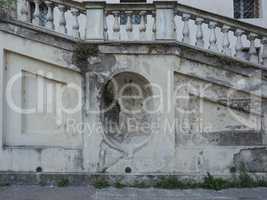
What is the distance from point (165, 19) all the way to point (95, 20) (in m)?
1.35

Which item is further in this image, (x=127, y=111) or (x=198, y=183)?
(x=127, y=111)

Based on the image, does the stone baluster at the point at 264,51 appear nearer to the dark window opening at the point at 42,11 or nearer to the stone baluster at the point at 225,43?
the stone baluster at the point at 225,43

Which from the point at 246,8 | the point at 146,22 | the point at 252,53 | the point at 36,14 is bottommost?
the point at 252,53

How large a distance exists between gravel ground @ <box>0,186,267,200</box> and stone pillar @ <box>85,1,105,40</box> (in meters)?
2.86

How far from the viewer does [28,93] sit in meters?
7.91

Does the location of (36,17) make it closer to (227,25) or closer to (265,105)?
(227,25)

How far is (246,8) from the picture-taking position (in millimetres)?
13812

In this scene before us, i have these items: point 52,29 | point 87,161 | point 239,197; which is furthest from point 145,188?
point 52,29

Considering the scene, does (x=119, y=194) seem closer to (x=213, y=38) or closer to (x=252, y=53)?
(x=213, y=38)

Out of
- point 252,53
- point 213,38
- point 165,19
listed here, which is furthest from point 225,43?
point 165,19

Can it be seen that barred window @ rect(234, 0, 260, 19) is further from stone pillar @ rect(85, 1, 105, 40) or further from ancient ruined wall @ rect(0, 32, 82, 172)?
ancient ruined wall @ rect(0, 32, 82, 172)

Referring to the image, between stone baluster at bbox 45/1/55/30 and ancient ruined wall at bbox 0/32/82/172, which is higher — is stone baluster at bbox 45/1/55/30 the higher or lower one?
the higher one

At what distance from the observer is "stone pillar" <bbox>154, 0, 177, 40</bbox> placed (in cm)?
780

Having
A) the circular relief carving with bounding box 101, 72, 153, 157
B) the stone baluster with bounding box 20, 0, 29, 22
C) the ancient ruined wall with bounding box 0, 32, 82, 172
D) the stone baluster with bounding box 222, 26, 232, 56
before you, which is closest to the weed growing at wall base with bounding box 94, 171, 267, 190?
the circular relief carving with bounding box 101, 72, 153, 157
